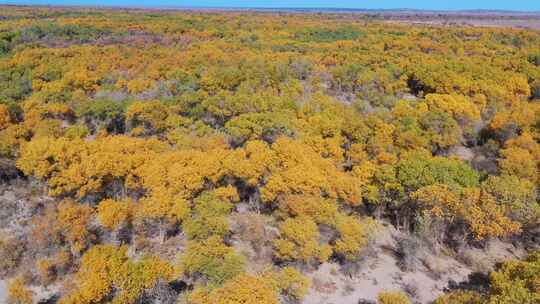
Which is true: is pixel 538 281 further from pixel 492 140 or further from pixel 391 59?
pixel 391 59

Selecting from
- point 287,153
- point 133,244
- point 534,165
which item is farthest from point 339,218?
point 534,165

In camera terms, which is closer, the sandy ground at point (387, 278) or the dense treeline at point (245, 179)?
the dense treeline at point (245, 179)

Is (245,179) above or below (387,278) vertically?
above

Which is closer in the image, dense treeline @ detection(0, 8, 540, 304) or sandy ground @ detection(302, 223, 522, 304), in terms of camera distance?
dense treeline @ detection(0, 8, 540, 304)

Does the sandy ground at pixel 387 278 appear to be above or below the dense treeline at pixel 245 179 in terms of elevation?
below

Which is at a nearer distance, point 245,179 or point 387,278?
point 387,278

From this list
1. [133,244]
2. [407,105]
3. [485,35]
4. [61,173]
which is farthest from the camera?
[485,35]

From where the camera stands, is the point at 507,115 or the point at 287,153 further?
the point at 507,115

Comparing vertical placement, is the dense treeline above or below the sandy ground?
above
